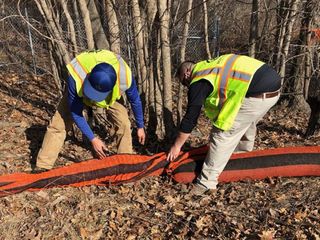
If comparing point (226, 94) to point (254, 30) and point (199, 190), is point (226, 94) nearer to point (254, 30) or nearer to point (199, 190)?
point (199, 190)

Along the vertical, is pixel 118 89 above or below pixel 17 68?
above

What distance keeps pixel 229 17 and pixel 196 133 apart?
197 inches

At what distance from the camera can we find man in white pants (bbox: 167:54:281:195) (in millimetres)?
3484

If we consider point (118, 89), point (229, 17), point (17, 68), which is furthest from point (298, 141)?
point (17, 68)

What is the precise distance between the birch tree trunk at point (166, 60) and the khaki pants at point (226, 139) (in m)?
1.17

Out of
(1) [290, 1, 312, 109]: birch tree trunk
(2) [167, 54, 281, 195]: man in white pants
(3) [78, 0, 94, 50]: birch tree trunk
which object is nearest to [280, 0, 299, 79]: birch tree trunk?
(1) [290, 1, 312, 109]: birch tree trunk

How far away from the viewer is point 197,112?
11.4 ft

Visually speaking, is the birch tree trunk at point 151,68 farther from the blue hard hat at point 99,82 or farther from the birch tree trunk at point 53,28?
the blue hard hat at point 99,82

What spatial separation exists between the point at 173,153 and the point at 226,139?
23.3 inches

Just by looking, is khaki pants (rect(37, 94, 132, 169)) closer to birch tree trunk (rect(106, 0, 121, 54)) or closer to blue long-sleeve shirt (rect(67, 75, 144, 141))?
blue long-sleeve shirt (rect(67, 75, 144, 141))

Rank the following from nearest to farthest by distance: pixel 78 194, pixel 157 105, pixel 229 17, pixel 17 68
→ pixel 78 194, pixel 157 105, pixel 17 68, pixel 229 17

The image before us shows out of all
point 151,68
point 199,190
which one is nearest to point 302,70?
point 151,68

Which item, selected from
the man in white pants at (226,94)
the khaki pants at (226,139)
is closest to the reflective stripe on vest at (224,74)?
the man in white pants at (226,94)

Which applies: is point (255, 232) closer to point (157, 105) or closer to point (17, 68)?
point (157, 105)
